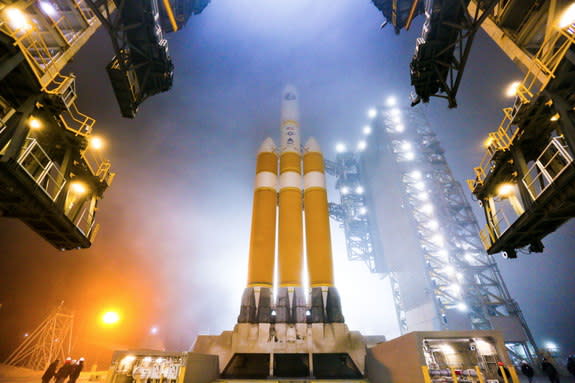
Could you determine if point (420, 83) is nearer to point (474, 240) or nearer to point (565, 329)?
point (474, 240)

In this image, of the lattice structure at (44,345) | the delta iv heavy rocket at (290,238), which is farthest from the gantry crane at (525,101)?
the lattice structure at (44,345)

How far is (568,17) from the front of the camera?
30.5 ft

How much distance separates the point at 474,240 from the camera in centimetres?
2466

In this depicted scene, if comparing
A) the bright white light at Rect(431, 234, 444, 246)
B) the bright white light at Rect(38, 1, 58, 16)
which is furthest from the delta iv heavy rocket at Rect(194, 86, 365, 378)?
the bright white light at Rect(38, 1, 58, 16)

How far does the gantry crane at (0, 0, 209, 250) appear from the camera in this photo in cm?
838

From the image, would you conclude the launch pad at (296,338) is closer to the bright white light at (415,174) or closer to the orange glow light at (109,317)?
the bright white light at (415,174)

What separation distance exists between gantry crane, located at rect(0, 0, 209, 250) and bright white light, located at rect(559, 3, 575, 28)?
1602cm

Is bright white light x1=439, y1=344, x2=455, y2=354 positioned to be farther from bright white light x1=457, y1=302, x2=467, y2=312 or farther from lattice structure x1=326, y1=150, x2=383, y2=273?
lattice structure x1=326, y1=150, x2=383, y2=273

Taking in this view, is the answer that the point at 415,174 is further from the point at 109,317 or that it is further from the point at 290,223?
the point at 109,317

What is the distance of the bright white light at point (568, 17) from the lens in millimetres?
9094

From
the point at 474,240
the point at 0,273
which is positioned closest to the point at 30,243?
the point at 0,273

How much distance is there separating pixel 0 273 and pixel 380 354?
47.3 m

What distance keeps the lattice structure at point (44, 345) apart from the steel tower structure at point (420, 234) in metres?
33.9

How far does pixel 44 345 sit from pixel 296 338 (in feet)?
91.4
